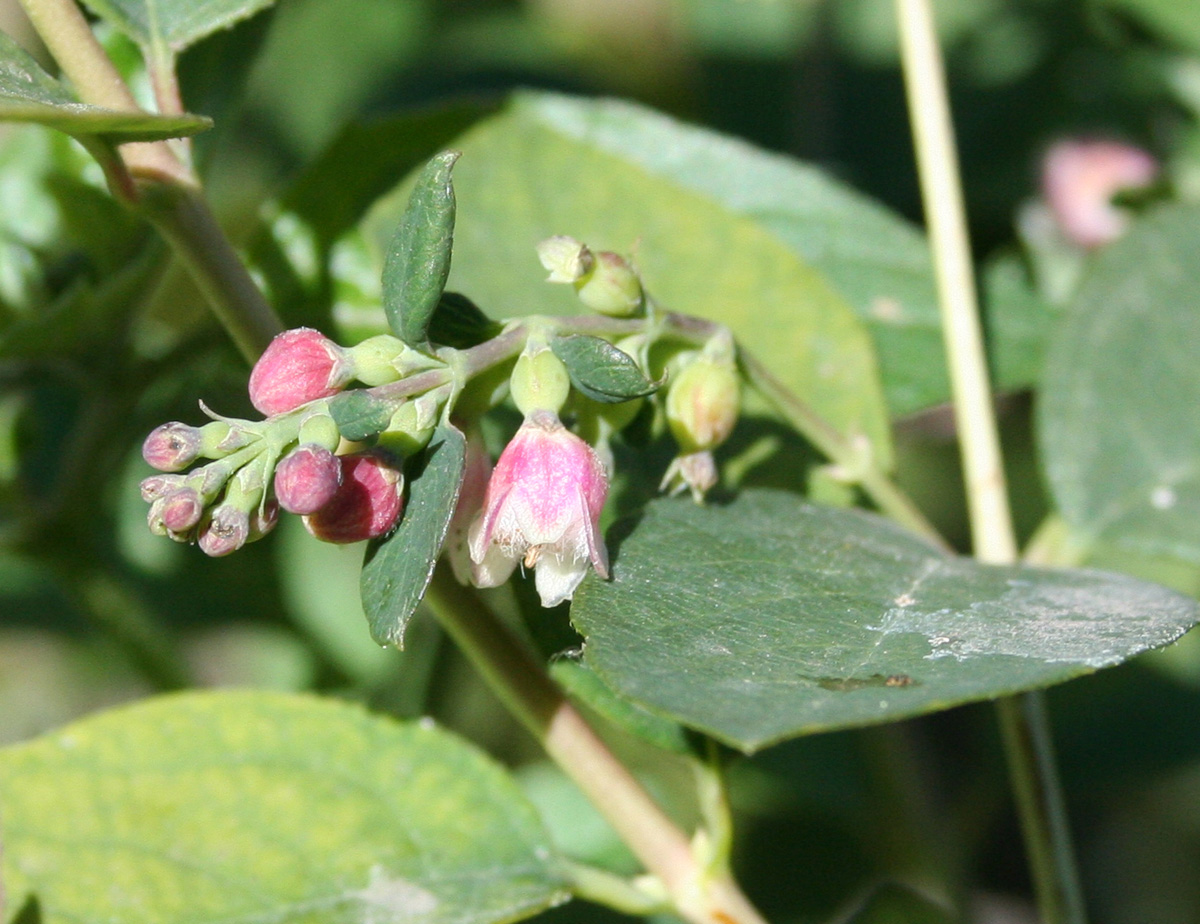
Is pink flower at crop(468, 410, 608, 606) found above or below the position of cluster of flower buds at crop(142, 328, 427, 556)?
below

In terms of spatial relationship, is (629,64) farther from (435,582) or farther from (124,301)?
(435,582)

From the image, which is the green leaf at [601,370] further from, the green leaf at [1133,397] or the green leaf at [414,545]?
the green leaf at [1133,397]

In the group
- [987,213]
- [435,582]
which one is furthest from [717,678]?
[987,213]

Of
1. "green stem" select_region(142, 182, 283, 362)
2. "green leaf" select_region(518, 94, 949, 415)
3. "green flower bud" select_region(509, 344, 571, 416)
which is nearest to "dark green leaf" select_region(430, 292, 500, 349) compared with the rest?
"green flower bud" select_region(509, 344, 571, 416)

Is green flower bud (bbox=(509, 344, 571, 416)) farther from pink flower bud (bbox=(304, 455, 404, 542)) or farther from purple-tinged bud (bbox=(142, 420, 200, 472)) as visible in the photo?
purple-tinged bud (bbox=(142, 420, 200, 472))

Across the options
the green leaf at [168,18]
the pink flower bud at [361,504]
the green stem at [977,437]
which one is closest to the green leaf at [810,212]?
the green stem at [977,437]

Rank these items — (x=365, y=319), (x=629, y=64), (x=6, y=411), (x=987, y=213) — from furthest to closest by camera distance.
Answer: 1. (x=629, y=64)
2. (x=987, y=213)
3. (x=6, y=411)
4. (x=365, y=319)
